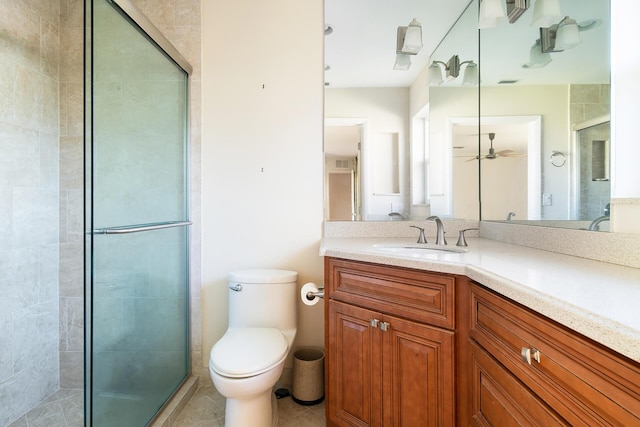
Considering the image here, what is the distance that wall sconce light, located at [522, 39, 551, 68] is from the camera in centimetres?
141

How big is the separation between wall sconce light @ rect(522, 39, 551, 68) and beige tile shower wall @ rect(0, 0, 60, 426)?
8.40ft

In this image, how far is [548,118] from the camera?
4.66 feet

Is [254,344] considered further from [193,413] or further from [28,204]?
[28,204]

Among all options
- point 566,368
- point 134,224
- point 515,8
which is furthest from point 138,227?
point 515,8

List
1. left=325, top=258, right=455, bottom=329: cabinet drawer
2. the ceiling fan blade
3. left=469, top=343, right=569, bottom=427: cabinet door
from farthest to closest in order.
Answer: the ceiling fan blade, left=325, top=258, right=455, bottom=329: cabinet drawer, left=469, top=343, right=569, bottom=427: cabinet door

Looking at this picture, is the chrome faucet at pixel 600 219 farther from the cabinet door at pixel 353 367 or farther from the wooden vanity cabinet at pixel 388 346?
the cabinet door at pixel 353 367

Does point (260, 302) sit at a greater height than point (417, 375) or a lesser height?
greater

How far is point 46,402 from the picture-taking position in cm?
177

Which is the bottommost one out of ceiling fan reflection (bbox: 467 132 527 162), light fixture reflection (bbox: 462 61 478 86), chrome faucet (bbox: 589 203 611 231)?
chrome faucet (bbox: 589 203 611 231)

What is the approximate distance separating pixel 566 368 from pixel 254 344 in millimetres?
1195

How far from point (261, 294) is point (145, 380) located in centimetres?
65

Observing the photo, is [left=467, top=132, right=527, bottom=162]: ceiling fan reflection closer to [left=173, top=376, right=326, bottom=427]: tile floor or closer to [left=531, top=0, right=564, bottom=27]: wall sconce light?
[left=531, top=0, right=564, bottom=27]: wall sconce light

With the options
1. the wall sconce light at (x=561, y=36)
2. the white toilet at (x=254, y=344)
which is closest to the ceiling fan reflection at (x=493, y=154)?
the wall sconce light at (x=561, y=36)

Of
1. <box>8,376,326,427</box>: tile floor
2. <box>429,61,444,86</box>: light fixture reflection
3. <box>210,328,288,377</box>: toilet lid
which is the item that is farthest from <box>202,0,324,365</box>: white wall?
<box>429,61,444,86</box>: light fixture reflection
